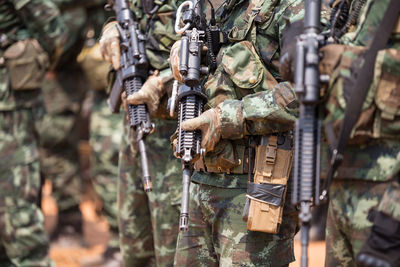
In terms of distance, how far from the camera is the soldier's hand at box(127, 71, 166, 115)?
11.4 ft

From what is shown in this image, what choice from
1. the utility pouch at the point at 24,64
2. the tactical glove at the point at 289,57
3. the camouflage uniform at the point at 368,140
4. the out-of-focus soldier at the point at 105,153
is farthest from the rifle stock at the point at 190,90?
the out-of-focus soldier at the point at 105,153

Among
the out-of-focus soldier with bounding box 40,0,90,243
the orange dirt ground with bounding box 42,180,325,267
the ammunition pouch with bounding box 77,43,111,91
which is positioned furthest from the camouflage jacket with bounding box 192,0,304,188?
the out-of-focus soldier with bounding box 40,0,90,243

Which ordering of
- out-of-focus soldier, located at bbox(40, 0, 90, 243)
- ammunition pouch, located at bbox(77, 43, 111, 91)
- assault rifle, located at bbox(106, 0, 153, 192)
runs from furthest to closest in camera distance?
out-of-focus soldier, located at bbox(40, 0, 90, 243)
ammunition pouch, located at bbox(77, 43, 111, 91)
assault rifle, located at bbox(106, 0, 153, 192)

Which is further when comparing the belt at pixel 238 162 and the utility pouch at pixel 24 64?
the utility pouch at pixel 24 64

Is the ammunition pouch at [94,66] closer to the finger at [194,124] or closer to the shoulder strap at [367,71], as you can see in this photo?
the finger at [194,124]

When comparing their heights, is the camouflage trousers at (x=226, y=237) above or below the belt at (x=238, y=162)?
below

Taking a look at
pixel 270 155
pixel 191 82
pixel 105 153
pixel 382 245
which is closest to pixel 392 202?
pixel 382 245

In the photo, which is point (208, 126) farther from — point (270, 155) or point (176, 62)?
point (176, 62)

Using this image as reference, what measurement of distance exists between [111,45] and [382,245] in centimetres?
216

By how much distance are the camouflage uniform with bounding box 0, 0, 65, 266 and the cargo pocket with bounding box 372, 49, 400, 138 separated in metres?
2.97

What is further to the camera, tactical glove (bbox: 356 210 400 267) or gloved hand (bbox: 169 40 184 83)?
gloved hand (bbox: 169 40 184 83)

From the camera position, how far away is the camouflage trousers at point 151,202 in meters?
3.58

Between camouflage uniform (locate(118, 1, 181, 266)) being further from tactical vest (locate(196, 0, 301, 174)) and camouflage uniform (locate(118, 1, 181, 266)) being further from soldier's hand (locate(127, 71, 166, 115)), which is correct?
tactical vest (locate(196, 0, 301, 174))

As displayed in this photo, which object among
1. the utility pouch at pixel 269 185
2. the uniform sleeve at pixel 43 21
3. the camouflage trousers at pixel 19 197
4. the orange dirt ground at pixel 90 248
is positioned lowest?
the orange dirt ground at pixel 90 248
